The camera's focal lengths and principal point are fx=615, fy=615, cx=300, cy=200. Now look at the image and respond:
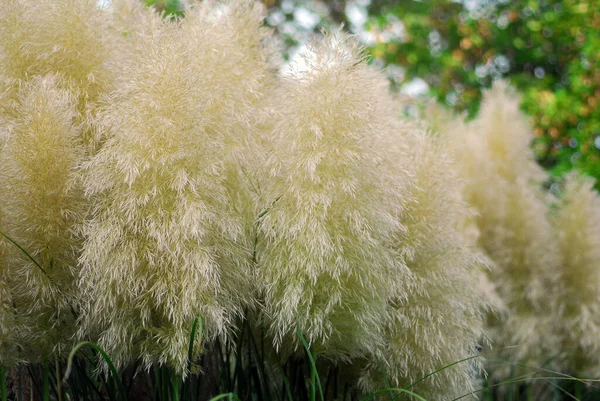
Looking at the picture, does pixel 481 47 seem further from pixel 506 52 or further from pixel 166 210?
pixel 166 210

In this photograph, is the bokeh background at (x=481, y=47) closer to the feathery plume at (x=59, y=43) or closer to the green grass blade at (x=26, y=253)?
the feathery plume at (x=59, y=43)

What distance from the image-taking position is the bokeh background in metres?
7.42

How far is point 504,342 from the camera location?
14.7 feet

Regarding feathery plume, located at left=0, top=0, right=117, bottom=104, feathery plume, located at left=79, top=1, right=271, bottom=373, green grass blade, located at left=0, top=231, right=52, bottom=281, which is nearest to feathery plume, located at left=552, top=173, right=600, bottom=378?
feathery plume, located at left=79, top=1, right=271, bottom=373

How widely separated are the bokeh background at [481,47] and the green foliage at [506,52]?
0.5 inches

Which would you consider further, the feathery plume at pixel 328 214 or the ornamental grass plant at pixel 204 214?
the feathery plume at pixel 328 214

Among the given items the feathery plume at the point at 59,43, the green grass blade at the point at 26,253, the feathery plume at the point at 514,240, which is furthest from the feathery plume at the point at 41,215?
the feathery plume at the point at 514,240

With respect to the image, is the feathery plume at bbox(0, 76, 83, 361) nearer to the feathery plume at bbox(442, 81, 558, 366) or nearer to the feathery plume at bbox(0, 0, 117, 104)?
the feathery plume at bbox(0, 0, 117, 104)

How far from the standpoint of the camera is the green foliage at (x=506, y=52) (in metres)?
7.30

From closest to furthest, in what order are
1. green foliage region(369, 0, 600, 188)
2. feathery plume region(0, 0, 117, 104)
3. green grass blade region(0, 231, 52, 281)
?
1. green grass blade region(0, 231, 52, 281)
2. feathery plume region(0, 0, 117, 104)
3. green foliage region(369, 0, 600, 188)

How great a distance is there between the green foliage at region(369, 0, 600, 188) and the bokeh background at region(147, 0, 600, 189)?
1cm

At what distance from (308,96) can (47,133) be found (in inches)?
41.6

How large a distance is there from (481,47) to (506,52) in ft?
1.90

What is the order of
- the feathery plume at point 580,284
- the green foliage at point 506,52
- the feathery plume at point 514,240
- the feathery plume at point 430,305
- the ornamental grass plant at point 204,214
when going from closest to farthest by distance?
the ornamental grass plant at point 204,214
the feathery plume at point 430,305
the feathery plume at point 580,284
the feathery plume at point 514,240
the green foliage at point 506,52
